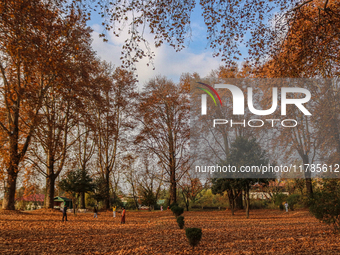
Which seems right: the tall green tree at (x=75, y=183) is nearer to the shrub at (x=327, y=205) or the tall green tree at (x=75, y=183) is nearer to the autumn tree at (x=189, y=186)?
the autumn tree at (x=189, y=186)

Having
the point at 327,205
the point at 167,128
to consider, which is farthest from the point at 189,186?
the point at 327,205

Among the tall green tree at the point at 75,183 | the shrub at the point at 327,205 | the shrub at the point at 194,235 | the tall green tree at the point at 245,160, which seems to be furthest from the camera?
the tall green tree at the point at 75,183

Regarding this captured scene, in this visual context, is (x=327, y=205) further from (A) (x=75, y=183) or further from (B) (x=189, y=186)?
(B) (x=189, y=186)

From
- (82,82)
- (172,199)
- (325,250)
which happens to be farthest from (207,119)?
(325,250)

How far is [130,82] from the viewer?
93.0 feet

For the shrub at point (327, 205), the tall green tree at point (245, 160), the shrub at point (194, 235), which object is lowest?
the shrub at point (194, 235)

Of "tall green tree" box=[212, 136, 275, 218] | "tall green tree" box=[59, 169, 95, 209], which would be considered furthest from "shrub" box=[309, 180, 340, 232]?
"tall green tree" box=[59, 169, 95, 209]

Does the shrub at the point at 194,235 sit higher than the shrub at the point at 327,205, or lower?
lower

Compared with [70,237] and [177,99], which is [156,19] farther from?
[177,99]

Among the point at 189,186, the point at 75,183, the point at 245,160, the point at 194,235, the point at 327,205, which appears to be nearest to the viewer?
the point at 194,235

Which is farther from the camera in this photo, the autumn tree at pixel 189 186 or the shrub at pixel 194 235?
the autumn tree at pixel 189 186

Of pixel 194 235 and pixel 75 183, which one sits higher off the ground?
pixel 75 183

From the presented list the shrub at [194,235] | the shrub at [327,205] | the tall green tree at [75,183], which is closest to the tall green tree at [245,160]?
the shrub at [327,205]

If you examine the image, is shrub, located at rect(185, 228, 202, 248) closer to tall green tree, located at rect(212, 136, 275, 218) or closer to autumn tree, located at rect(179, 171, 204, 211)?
tall green tree, located at rect(212, 136, 275, 218)
